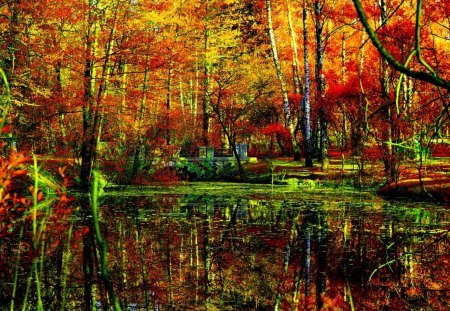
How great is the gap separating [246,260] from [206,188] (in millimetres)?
11026

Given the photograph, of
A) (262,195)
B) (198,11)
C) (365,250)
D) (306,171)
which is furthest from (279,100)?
(365,250)

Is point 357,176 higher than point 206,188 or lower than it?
higher

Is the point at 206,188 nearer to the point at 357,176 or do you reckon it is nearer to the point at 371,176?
the point at 357,176

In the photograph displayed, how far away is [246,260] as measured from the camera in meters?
6.82

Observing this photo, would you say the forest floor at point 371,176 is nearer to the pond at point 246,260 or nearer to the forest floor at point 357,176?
the forest floor at point 357,176

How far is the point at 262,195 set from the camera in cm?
1516

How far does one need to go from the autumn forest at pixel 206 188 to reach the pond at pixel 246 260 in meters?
0.03

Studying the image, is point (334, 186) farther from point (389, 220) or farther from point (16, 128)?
point (16, 128)

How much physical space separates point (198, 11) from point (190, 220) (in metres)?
22.7

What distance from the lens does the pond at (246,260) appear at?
508 cm

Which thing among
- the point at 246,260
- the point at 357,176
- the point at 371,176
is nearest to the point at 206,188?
the point at 357,176

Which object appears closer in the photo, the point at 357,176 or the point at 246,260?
the point at 246,260

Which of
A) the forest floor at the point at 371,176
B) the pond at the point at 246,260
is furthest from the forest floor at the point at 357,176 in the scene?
the pond at the point at 246,260

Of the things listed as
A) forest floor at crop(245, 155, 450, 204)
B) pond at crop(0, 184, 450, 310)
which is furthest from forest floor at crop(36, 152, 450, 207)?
pond at crop(0, 184, 450, 310)
